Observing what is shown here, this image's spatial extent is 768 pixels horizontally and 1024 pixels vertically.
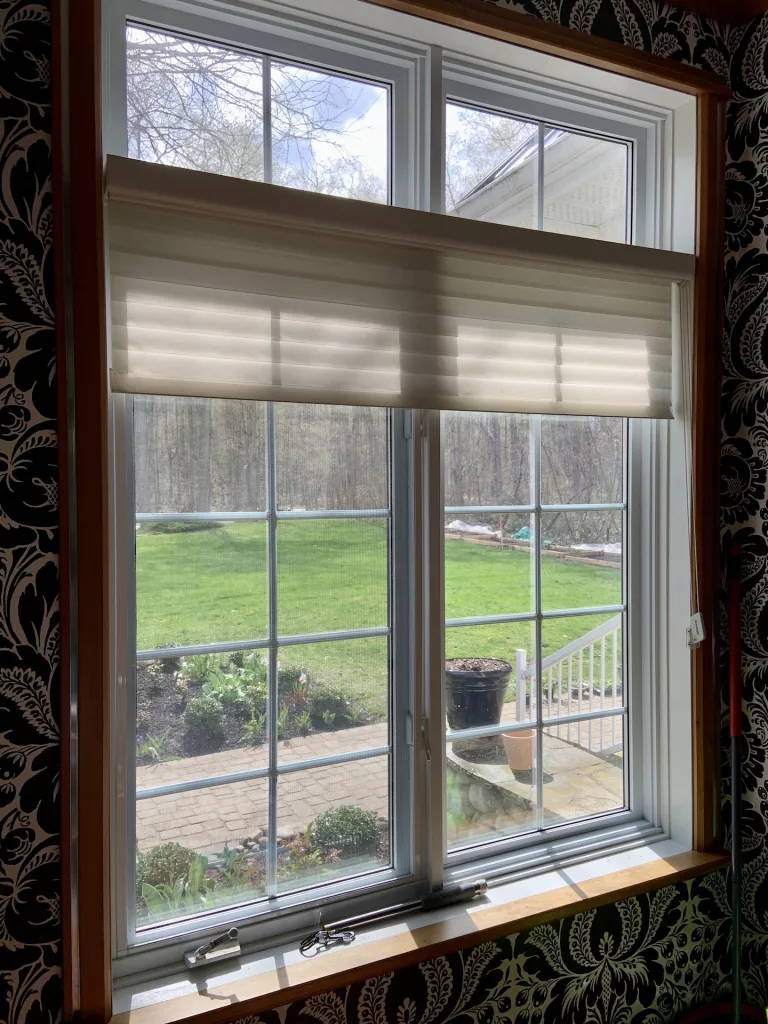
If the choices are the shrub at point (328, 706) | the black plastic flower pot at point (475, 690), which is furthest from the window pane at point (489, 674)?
the shrub at point (328, 706)

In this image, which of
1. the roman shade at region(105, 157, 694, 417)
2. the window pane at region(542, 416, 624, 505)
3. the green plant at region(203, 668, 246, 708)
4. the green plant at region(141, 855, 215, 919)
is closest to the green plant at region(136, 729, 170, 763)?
the green plant at region(203, 668, 246, 708)

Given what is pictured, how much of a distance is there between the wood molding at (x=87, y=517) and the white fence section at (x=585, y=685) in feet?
3.19

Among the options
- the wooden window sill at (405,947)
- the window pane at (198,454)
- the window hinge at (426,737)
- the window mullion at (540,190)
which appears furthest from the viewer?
the window mullion at (540,190)

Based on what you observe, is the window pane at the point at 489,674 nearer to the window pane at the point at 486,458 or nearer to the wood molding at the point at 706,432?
the window pane at the point at 486,458

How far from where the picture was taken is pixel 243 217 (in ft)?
4.28

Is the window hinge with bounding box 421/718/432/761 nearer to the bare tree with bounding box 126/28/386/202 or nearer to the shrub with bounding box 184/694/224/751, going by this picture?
the shrub with bounding box 184/694/224/751

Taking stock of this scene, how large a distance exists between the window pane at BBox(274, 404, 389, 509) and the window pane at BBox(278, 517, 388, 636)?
47mm

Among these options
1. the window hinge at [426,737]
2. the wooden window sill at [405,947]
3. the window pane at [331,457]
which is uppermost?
the window pane at [331,457]

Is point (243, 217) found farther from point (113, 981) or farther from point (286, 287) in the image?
point (113, 981)

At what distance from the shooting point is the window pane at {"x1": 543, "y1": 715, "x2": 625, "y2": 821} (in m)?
1.79

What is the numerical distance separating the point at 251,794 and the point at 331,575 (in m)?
0.46

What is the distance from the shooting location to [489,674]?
1.70 meters

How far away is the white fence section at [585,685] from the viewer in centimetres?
178

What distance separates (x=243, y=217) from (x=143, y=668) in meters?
0.84
